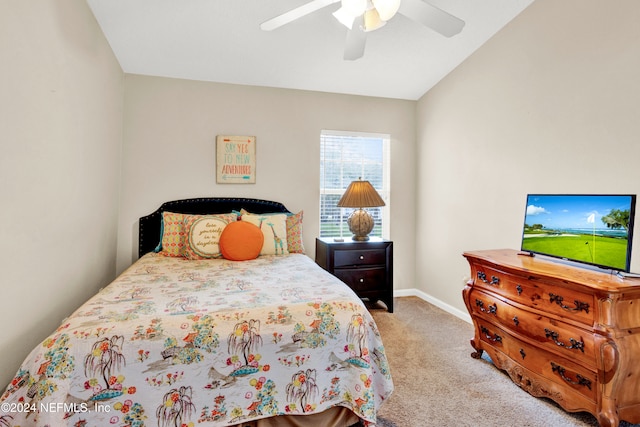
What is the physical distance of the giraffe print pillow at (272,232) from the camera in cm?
284

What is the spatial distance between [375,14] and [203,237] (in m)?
2.05

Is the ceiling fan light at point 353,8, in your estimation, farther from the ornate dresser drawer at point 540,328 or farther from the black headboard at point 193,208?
the black headboard at point 193,208

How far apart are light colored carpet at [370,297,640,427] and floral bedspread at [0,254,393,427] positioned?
37 centimetres

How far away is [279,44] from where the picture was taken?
111 inches

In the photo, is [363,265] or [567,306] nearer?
[567,306]

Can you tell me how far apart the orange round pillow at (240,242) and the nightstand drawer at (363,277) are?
93 cm

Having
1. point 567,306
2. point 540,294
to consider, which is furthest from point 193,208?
point 567,306

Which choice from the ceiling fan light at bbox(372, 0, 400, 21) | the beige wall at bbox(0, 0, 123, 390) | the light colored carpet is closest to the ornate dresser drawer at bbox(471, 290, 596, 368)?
the light colored carpet

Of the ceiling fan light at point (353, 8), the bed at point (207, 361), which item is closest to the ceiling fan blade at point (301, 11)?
the ceiling fan light at point (353, 8)

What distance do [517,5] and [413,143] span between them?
5.51ft

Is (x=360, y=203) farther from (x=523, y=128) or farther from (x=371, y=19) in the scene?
(x=371, y=19)

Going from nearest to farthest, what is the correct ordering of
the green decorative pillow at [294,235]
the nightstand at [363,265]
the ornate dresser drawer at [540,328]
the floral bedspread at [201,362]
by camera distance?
the floral bedspread at [201,362]
the ornate dresser drawer at [540,328]
the green decorative pillow at [294,235]
the nightstand at [363,265]

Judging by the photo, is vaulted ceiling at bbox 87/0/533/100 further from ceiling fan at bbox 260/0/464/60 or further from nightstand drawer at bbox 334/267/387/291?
nightstand drawer at bbox 334/267/387/291

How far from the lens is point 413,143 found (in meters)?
3.93
